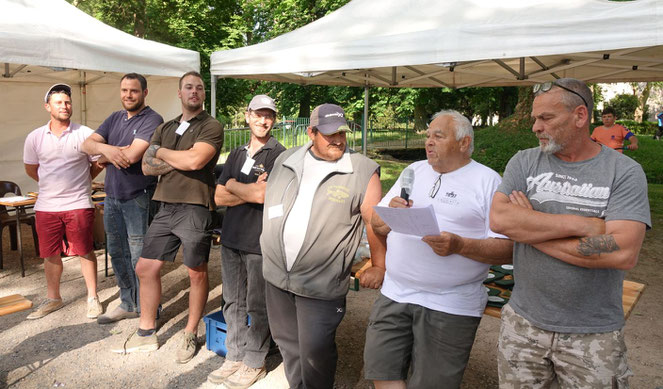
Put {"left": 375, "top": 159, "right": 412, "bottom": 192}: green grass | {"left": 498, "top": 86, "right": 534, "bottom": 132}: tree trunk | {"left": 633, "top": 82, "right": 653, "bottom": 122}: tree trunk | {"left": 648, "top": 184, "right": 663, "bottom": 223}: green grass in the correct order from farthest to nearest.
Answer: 1. {"left": 633, "top": 82, "right": 653, "bottom": 122}: tree trunk
2. {"left": 498, "top": 86, "right": 534, "bottom": 132}: tree trunk
3. {"left": 375, "top": 159, "right": 412, "bottom": 192}: green grass
4. {"left": 648, "top": 184, "right": 663, "bottom": 223}: green grass

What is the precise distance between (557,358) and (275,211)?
61.2 inches

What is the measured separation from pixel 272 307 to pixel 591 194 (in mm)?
1766

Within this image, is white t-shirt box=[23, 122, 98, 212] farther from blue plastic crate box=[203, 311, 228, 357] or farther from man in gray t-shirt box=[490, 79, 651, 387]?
man in gray t-shirt box=[490, 79, 651, 387]

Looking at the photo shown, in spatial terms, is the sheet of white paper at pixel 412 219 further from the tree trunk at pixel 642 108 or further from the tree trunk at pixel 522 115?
the tree trunk at pixel 642 108

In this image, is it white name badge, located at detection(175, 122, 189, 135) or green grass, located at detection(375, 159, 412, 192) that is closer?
white name badge, located at detection(175, 122, 189, 135)

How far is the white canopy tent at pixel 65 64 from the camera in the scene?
4.44 metres

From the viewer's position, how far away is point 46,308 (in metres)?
4.40

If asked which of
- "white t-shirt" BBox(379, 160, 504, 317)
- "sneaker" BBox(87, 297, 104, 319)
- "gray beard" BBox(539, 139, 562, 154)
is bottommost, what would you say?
"sneaker" BBox(87, 297, 104, 319)

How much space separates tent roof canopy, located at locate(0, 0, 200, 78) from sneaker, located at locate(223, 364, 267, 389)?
335cm

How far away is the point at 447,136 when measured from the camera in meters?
2.38

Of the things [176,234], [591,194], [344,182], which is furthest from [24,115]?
[591,194]

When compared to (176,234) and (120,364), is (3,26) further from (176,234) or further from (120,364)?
(120,364)

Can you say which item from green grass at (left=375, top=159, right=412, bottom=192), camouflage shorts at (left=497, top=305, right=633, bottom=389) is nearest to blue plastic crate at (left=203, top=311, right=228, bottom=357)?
camouflage shorts at (left=497, top=305, right=633, bottom=389)

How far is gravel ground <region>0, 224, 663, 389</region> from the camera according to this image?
3.35 metres
